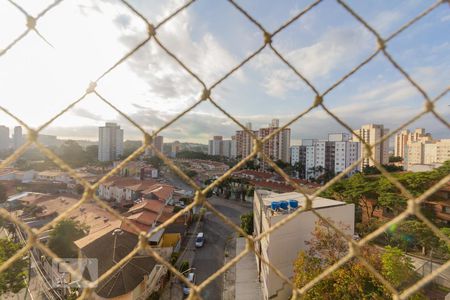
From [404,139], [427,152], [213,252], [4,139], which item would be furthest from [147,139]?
[404,139]

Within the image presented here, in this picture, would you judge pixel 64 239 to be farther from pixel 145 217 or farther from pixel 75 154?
pixel 75 154

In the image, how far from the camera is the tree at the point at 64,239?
5.52 m

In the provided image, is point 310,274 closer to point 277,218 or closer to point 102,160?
point 277,218

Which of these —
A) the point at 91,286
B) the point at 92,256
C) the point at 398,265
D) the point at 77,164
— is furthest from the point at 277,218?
the point at 77,164

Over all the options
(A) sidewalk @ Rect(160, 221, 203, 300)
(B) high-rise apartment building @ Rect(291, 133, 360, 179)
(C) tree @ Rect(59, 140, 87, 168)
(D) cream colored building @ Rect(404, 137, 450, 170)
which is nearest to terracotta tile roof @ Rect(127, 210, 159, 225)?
(A) sidewalk @ Rect(160, 221, 203, 300)

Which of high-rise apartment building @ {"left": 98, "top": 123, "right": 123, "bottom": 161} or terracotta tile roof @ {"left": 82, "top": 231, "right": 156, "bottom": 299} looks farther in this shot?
high-rise apartment building @ {"left": 98, "top": 123, "right": 123, "bottom": 161}

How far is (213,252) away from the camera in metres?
7.30

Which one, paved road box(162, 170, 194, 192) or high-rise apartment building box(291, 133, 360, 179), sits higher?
high-rise apartment building box(291, 133, 360, 179)

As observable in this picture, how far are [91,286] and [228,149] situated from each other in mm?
29534

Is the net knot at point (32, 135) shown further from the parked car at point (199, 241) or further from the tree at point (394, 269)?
the parked car at point (199, 241)

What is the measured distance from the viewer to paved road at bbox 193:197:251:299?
5597mm

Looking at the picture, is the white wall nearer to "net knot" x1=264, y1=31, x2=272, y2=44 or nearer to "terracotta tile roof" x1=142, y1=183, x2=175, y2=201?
"net knot" x1=264, y1=31, x2=272, y2=44

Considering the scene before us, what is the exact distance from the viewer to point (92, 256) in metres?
4.62

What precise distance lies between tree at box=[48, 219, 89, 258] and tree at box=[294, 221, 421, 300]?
15.9 ft
